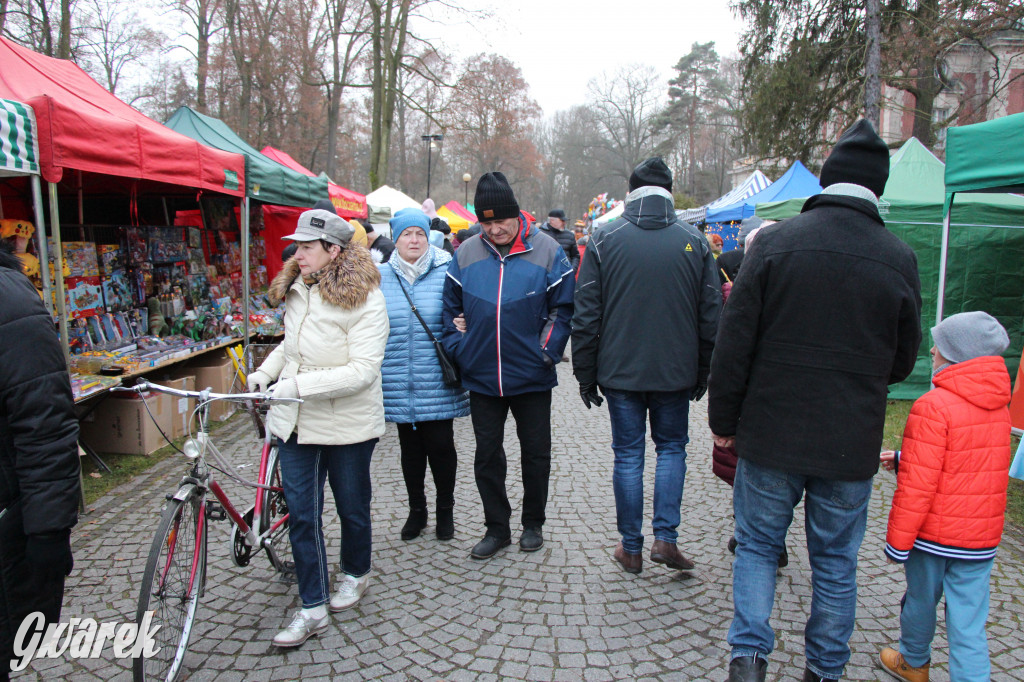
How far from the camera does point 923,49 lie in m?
10.3

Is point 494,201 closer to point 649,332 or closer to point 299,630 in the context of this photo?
point 649,332

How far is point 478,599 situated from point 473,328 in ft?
4.43

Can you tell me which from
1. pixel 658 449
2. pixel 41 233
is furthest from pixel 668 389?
pixel 41 233

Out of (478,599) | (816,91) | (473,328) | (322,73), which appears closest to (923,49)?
(816,91)

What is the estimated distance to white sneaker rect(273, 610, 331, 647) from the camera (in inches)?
107

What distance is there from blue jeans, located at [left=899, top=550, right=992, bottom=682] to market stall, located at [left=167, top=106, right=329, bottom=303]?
627 cm

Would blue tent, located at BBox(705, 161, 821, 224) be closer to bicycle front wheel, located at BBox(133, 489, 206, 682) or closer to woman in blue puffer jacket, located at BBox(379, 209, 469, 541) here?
woman in blue puffer jacket, located at BBox(379, 209, 469, 541)

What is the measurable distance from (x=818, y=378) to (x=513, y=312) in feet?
5.21

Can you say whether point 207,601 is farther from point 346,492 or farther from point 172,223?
point 172,223

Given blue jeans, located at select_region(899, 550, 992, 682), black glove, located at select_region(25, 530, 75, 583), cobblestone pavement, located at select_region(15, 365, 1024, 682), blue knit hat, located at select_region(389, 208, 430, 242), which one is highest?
blue knit hat, located at select_region(389, 208, 430, 242)

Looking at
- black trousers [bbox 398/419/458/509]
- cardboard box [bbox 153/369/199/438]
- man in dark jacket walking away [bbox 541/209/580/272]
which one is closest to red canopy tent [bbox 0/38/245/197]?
cardboard box [bbox 153/369/199/438]

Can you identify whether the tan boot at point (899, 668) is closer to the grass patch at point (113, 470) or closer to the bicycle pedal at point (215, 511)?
the bicycle pedal at point (215, 511)

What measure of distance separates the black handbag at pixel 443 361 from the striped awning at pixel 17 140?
88.0 inches

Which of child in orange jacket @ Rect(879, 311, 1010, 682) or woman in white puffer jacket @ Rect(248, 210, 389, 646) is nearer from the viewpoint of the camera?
child in orange jacket @ Rect(879, 311, 1010, 682)
